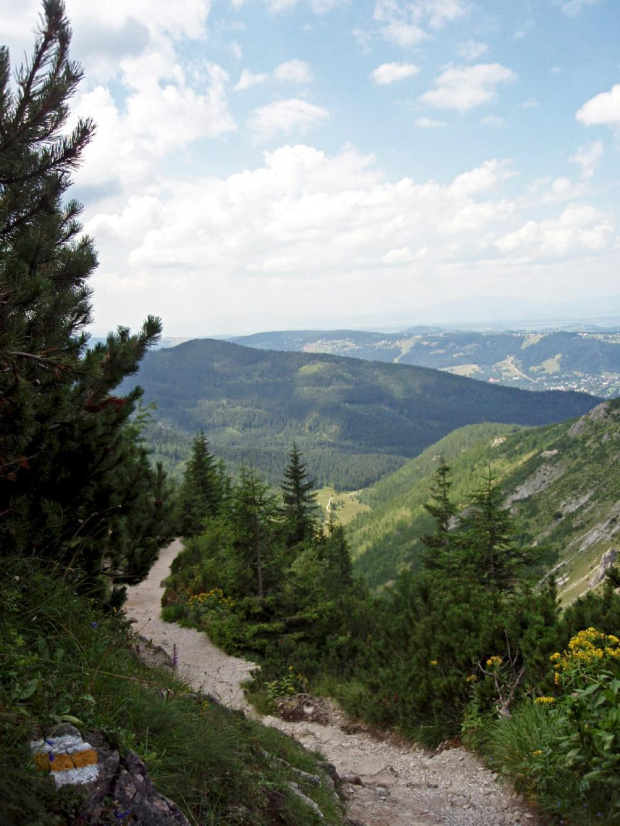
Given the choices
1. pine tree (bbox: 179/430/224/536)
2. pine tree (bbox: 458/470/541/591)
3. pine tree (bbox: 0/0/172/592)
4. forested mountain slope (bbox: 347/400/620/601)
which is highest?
pine tree (bbox: 0/0/172/592)

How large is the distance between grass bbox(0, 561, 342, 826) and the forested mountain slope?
50.3 meters

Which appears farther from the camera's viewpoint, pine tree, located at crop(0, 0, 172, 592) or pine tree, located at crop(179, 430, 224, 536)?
pine tree, located at crop(179, 430, 224, 536)

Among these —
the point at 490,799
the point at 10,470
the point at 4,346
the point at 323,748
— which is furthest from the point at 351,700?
the point at 4,346

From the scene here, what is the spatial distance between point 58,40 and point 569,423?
170 m

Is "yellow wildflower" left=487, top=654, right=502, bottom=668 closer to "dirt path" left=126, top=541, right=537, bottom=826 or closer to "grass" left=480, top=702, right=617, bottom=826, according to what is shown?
"grass" left=480, top=702, right=617, bottom=826

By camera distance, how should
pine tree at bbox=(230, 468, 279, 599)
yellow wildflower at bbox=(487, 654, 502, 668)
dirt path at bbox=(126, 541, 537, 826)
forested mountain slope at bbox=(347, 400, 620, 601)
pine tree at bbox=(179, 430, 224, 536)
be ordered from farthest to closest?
1. forested mountain slope at bbox=(347, 400, 620, 601)
2. pine tree at bbox=(179, 430, 224, 536)
3. pine tree at bbox=(230, 468, 279, 599)
4. yellow wildflower at bbox=(487, 654, 502, 668)
5. dirt path at bbox=(126, 541, 537, 826)

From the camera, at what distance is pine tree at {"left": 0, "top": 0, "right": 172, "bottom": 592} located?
167 inches

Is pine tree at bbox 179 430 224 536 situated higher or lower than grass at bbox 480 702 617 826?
lower

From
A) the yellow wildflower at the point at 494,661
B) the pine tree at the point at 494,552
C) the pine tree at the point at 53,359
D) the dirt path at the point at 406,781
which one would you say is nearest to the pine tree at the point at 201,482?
the pine tree at the point at 494,552

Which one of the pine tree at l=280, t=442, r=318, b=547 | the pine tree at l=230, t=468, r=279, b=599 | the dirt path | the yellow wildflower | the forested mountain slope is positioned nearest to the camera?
the dirt path

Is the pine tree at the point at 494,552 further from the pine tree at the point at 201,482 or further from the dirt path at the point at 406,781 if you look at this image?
the pine tree at the point at 201,482

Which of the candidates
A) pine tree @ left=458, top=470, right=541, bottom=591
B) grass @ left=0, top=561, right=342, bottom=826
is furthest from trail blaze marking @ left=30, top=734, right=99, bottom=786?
pine tree @ left=458, top=470, right=541, bottom=591

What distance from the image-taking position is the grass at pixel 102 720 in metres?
2.43

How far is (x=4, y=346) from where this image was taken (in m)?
3.33
